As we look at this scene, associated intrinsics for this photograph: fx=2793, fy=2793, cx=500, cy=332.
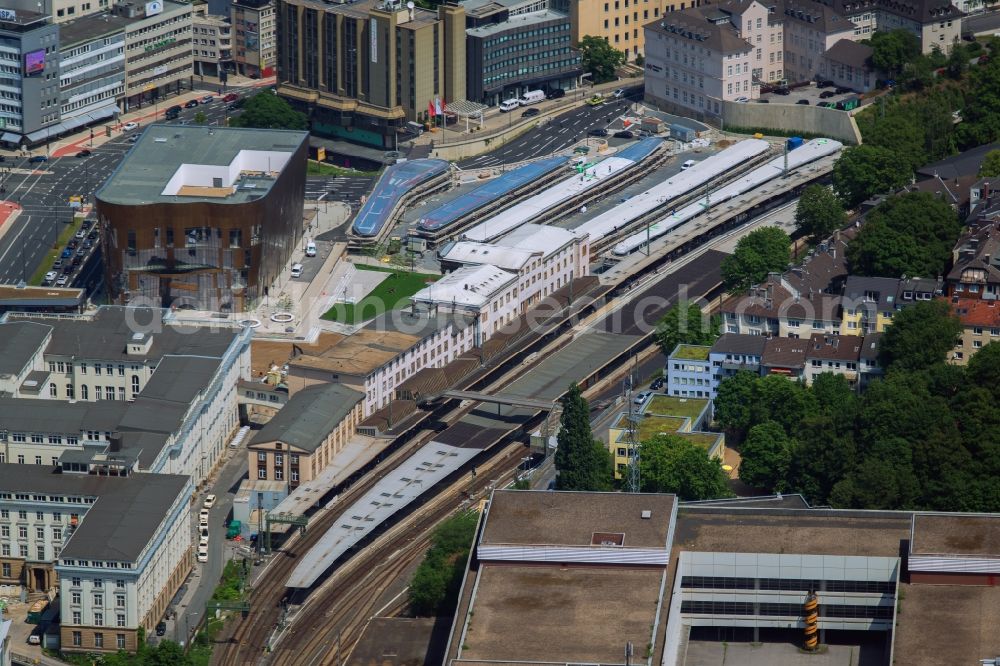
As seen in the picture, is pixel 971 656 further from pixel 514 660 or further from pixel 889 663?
pixel 514 660

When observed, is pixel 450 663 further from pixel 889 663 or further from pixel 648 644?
pixel 889 663

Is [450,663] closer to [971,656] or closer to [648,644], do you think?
[648,644]

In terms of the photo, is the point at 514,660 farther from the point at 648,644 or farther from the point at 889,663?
the point at 889,663

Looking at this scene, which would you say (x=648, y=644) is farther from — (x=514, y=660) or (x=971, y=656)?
(x=971, y=656)

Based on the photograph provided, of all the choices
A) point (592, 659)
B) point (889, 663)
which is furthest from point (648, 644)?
point (889, 663)

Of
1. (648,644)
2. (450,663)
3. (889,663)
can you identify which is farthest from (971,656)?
(450,663)

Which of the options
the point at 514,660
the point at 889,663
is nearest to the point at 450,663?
the point at 514,660
